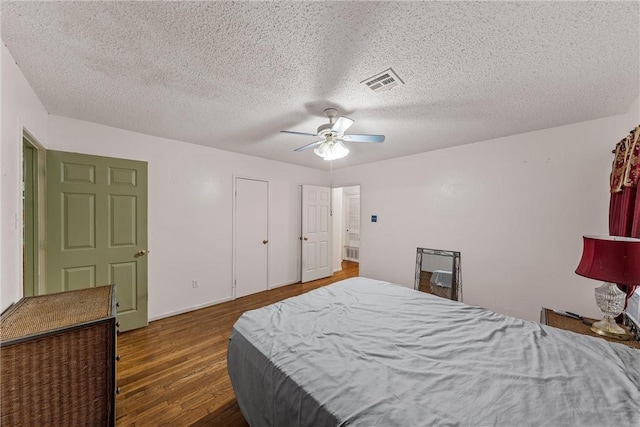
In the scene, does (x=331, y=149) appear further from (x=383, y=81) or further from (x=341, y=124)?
(x=383, y=81)

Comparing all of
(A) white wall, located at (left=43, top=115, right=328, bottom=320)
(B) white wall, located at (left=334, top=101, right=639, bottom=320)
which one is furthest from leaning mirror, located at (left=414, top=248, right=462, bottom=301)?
(A) white wall, located at (left=43, top=115, right=328, bottom=320)

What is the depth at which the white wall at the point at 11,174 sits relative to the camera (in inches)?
53.9

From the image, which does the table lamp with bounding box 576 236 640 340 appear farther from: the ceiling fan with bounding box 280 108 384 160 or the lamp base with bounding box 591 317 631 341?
the ceiling fan with bounding box 280 108 384 160

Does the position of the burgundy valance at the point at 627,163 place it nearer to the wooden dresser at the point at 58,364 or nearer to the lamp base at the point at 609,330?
the lamp base at the point at 609,330

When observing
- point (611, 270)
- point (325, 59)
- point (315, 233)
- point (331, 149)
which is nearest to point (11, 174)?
point (325, 59)

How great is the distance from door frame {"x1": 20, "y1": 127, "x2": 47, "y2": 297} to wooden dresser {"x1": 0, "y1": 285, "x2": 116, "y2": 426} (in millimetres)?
838

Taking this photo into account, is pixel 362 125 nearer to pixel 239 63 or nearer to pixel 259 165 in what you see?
pixel 239 63

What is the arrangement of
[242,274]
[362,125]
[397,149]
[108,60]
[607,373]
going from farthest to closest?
[242,274] < [397,149] < [362,125] < [108,60] < [607,373]

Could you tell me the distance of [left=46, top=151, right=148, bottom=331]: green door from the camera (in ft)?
7.58

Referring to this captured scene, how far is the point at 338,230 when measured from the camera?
227 inches

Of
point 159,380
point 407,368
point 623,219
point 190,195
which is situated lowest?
point 159,380

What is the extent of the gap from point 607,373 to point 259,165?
4142 mm

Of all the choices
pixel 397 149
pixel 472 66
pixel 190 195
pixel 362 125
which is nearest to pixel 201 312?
pixel 190 195

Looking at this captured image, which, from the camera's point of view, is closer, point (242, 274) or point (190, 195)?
point (190, 195)
